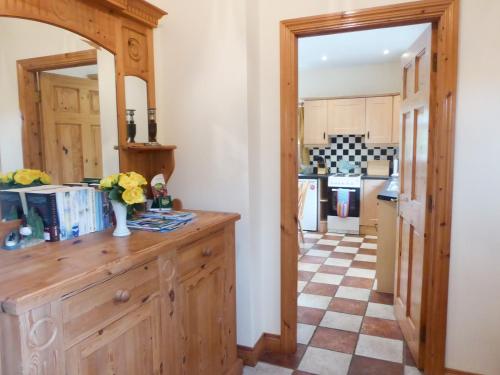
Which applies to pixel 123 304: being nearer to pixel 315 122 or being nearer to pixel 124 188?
pixel 124 188

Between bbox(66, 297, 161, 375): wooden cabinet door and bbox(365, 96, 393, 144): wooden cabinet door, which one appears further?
bbox(365, 96, 393, 144): wooden cabinet door

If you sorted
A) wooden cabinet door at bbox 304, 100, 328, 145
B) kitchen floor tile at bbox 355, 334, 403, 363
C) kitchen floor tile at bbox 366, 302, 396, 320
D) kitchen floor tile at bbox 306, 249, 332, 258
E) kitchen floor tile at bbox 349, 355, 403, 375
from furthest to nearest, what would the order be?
wooden cabinet door at bbox 304, 100, 328, 145 → kitchen floor tile at bbox 306, 249, 332, 258 → kitchen floor tile at bbox 366, 302, 396, 320 → kitchen floor tile at bbox 355, 334, 403, 363 → kitchen floor tile at bbox 349, 355, 403, 375

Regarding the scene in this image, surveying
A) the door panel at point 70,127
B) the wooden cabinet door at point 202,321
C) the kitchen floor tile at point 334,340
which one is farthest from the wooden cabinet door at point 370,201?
the door panel at point 70,127

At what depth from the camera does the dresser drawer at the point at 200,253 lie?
1619mm

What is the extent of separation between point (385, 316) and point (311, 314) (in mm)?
561

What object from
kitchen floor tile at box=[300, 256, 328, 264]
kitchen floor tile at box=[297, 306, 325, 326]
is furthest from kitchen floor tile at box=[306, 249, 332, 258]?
kitchen floor tile at box=[297, 306, 325, 326]

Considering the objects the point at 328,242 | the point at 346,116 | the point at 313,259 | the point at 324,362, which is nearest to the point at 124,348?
the point at 324,362

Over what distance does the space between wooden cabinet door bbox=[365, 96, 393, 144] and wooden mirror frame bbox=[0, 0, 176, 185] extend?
392 cm

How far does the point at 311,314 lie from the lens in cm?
292

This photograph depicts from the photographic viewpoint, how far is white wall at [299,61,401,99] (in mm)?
5602

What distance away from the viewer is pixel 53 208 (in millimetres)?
1438

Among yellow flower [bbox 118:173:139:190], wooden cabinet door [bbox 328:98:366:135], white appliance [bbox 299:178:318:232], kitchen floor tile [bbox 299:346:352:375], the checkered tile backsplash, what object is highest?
wooden cabinet door [bbox 328:98:366:135]

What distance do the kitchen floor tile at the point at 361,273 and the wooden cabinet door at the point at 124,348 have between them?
2722mm

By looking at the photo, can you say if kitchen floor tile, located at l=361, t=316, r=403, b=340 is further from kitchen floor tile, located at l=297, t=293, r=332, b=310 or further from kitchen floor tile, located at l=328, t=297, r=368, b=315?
kitchen floor tile, located at l=297, t=293, r=332, b=310
